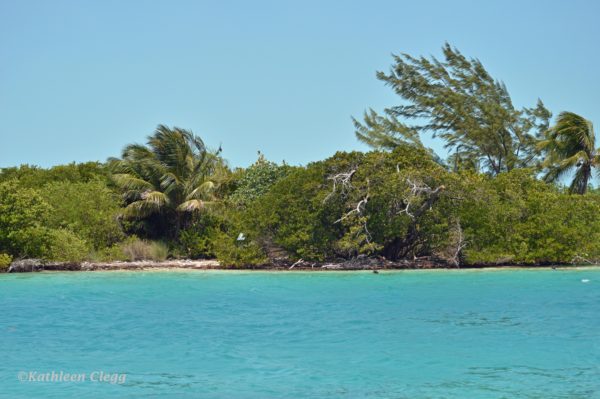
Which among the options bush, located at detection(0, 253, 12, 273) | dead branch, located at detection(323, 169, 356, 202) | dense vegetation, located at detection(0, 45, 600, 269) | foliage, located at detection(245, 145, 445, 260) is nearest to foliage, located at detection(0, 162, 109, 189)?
dense vegetation, located at detection(0, 45, 600, 269)

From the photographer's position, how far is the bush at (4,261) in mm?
26781

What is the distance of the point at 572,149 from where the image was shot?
34.6 metres

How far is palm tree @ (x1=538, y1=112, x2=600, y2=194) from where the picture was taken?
33.8 metres

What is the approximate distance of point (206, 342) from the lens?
43.9 ft

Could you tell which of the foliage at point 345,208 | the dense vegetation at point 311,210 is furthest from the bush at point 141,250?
the foliage at point 345,208

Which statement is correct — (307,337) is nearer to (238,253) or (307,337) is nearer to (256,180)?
(238,253)

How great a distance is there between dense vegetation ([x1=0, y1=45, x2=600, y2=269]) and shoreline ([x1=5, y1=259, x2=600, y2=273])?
37cm

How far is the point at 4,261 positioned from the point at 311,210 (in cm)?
1110

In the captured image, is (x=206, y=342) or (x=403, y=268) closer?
(x=206, y=342)

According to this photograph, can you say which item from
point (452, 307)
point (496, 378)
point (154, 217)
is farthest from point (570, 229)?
point (496, 378)

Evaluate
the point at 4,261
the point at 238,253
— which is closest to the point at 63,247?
the point at 4,261

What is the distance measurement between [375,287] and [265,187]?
1164 centimetres

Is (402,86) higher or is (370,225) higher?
(402,86)

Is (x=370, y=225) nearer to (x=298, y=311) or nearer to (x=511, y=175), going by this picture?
(x=511, y=175)
